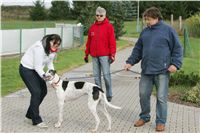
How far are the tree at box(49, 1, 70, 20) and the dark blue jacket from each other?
57.0 metres

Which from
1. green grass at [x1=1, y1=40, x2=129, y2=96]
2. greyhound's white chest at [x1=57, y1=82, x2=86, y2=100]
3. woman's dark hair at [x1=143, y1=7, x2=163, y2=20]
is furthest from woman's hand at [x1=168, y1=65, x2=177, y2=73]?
green grass at [x1=1, y1=40, x2=129, y2=96]

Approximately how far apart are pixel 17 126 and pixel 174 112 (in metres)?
3.21

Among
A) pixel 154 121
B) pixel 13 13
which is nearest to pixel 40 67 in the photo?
pixel 154 121

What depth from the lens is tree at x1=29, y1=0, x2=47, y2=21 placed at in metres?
75.3

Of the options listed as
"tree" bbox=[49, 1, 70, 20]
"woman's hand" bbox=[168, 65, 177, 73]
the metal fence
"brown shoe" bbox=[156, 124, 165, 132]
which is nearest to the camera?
"woman's hand" bbox=[168, 65, 177, 73]

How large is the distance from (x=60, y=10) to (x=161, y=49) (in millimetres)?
60253

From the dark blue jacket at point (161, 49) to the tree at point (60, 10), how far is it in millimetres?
56959

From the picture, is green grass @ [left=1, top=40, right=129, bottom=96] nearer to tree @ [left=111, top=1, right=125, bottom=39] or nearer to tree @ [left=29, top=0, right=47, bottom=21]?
tree @ [left=111, top=1, right=125, bottom=39]

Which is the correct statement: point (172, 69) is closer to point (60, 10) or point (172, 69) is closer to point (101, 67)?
point (101, 67)

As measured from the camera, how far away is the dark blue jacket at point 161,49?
7617mm

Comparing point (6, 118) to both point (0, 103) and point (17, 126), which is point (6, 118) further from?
point (0, 103)

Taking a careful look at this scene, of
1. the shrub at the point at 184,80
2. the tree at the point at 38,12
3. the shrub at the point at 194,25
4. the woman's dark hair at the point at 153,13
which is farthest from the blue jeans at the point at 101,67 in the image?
the tree at the point at 38,12

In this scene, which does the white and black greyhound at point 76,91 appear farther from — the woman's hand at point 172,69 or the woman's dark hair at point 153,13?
the woman's dark hair at point 153,13

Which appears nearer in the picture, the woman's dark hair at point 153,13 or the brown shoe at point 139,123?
the woman's dark hair at point 153,13
